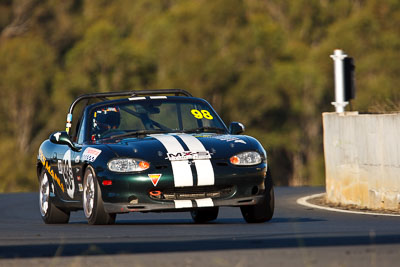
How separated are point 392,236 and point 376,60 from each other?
160ft

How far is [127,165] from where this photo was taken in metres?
12.0

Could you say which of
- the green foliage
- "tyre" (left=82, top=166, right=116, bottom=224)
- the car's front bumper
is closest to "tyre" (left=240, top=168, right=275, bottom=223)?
the car's front bumper

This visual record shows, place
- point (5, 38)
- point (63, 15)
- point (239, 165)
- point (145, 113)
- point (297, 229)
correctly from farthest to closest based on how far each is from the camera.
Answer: point (63, 15)
point (5, 38)
point (145, 113)
point (239, 165)
point (297, 229)

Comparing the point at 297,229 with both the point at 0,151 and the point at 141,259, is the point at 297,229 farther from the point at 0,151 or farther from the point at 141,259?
the point at 0,151

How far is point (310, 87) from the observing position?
2249 inches

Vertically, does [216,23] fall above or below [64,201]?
above

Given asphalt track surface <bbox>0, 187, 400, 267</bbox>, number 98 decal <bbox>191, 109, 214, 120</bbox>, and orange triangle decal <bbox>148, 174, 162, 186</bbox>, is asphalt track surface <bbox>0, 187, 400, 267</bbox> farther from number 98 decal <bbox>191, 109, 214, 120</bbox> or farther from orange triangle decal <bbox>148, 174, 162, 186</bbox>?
number 98 decal <bbox>191, 109, 214, 120</bbox>

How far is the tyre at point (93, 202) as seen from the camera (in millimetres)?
12211

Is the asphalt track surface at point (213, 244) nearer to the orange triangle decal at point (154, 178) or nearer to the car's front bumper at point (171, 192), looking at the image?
the car's front bumper at point (171, 192)

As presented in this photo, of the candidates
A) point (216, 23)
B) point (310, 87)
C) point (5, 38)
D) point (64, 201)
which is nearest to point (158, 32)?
point (216, 23)

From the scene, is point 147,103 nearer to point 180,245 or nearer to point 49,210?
point 49,210

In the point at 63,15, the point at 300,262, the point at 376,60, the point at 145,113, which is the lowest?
the point at 300,262

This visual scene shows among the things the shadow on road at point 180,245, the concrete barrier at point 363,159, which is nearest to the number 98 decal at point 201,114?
the concrete barrier at point 363,159

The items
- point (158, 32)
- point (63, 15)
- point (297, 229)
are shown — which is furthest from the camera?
point (63, 15)
